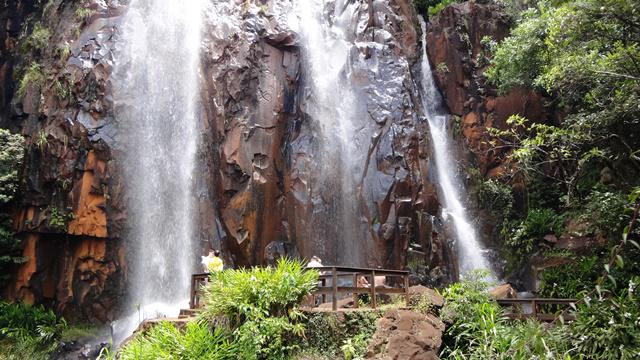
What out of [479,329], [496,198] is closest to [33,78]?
[479,329]

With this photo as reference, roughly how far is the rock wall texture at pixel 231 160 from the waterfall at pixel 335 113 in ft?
0.57

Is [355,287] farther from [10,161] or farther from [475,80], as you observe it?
[475,80]

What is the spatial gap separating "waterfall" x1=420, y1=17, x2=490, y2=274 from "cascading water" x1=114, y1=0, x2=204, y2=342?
9323mm

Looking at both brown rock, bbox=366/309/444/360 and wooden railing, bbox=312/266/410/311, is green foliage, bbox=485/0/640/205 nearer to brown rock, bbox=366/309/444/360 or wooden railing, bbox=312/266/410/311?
wooden railing, bbox=312/266/410/311

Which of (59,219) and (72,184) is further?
(72,184)

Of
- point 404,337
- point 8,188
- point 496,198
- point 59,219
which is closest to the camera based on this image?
point 404,337

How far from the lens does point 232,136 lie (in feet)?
55.2

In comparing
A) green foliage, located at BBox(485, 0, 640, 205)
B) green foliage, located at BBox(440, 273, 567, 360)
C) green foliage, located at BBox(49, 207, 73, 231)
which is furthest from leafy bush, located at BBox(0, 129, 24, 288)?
green foliage, located at BBox(485, 0, 640, 205)

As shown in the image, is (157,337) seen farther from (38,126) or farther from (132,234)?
(38,126)

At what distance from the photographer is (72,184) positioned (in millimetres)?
15742

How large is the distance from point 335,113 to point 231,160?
4.36 metres

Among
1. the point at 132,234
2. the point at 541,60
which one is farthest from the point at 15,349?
the point at 541,60

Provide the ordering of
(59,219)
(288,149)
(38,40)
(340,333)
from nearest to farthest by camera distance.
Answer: (340,333) < (59,219) < (288,149) < (38,40)

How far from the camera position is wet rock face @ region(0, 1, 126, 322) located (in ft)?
50.4
